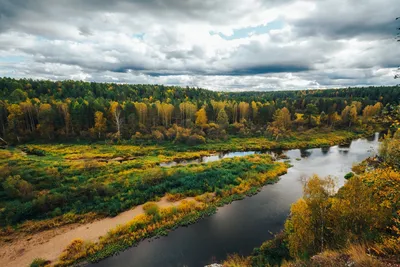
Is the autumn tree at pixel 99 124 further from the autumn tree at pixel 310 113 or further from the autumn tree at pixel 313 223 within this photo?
the autumn tree at pixel 310 113

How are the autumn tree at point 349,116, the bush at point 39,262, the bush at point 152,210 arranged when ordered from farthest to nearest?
the autumn tree at point 349,116
the bush at point 152,210
the bush at point 39,262

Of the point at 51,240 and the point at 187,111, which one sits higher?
the point at 187,111

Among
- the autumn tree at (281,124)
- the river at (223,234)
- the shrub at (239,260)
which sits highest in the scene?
the autumn tree at (281,124)

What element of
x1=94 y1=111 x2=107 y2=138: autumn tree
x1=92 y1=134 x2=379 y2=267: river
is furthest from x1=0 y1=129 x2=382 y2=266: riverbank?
x1=94 y1=111 x2=107 y2=138: autumn tree

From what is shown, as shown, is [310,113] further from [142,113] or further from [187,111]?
[142,113]

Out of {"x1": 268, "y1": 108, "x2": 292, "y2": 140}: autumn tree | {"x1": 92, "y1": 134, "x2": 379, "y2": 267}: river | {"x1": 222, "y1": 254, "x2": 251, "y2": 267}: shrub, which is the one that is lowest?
{"x1": 92, "y1": 134, "x2": 379, "y2": 267}: river

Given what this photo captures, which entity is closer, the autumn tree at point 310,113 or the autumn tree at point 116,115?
the autumn tree at point 116,115

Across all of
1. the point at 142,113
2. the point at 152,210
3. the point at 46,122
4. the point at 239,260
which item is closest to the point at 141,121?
the point at 142,113

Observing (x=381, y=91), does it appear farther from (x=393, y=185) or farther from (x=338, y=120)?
(x=393, y=185)

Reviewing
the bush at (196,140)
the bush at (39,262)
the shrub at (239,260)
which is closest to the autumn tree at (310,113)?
the bush at (196,140)

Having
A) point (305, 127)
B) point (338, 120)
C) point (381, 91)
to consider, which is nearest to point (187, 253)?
point (305, 127)

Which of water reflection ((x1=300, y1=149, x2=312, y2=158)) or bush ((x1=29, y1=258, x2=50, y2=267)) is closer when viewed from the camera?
bush ((x1=29, y1=258, x2=50, y2=267))

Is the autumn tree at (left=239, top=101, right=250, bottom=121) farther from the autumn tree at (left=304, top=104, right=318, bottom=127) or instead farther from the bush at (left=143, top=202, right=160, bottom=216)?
the bush at (left=143, top=202, right=160, bottom=216)
